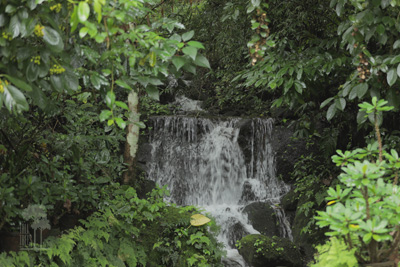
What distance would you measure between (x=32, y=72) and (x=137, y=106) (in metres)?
4.26

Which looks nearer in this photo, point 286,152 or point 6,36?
point 6,36

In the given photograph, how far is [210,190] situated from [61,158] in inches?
204

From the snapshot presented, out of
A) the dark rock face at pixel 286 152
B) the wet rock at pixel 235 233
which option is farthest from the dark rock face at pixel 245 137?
the wet rock at pixel 235 233

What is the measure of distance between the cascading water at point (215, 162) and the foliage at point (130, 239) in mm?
3087

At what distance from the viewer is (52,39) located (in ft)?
5.97

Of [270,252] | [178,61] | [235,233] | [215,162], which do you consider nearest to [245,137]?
[215,162]

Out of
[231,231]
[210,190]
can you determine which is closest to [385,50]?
[231,231]

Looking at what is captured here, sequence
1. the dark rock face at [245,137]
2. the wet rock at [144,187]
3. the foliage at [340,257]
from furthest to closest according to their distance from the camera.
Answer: the dark rock face at [245,137] → the wet rock at [144,187] → the foliage at [340,257]

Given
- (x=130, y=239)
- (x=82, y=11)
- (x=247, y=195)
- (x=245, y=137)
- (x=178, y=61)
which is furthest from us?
(x=245, y=137)

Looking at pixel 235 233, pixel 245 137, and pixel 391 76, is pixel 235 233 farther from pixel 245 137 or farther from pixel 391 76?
pixel 391 76

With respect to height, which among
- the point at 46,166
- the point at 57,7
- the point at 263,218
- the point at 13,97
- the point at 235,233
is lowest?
the point at 235,233

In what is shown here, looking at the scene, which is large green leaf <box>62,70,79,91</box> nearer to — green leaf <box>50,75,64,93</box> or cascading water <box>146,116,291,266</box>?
green leaf <box>50,75,64,93</box>

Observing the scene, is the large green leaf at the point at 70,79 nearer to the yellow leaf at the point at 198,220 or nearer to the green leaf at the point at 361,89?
the green leaf at the point at 361,89

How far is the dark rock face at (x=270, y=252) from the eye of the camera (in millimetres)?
5840
